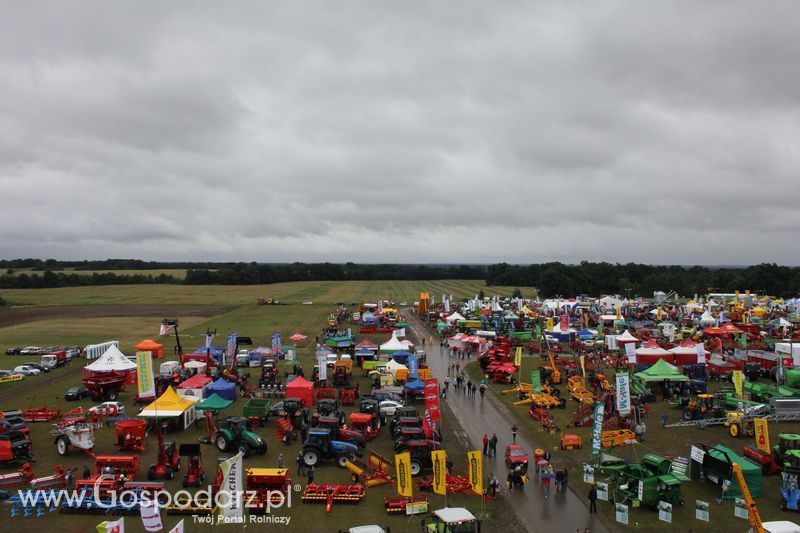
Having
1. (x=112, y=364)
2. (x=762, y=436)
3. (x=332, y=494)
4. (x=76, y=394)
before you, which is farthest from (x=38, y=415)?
(x=762, y=436)

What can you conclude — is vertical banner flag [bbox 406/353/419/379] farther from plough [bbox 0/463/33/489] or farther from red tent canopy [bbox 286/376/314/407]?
plough [bbox 0/463/33/489]

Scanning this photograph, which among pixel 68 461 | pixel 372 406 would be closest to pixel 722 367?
pixel 372 406

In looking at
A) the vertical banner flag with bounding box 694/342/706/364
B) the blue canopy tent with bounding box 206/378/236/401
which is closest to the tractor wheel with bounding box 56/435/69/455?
the blue canopy tent with bounding box 206/378/236/401

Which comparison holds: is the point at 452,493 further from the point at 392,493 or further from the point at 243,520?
the point at 243,520

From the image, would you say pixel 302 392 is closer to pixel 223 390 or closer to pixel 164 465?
pixel 223 390

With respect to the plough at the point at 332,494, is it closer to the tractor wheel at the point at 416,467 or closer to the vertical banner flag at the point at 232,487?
the tractor wheel at the point at 416,467
